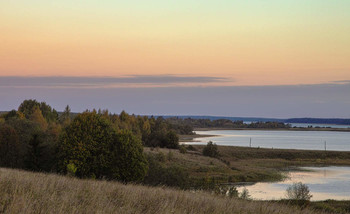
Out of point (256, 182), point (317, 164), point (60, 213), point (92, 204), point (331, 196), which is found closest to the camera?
point (60, 213)

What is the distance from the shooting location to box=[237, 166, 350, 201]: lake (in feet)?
178

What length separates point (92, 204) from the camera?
32.9 ft

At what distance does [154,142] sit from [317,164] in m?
43.4

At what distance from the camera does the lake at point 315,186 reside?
5431 cm

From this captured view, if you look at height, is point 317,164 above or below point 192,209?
below

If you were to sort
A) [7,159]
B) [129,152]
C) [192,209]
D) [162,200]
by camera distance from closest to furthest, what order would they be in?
[192,209], [162,200], [129,152], [7,159]

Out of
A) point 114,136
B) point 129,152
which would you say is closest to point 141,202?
point 129,152

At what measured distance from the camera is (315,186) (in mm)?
63875

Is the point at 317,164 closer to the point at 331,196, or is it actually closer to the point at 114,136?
the point at 331,196

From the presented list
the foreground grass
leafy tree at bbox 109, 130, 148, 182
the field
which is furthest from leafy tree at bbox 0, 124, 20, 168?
the foreground grass

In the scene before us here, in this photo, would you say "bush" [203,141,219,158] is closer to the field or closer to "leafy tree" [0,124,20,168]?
the field

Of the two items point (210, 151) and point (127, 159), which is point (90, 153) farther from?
point (210, 151)

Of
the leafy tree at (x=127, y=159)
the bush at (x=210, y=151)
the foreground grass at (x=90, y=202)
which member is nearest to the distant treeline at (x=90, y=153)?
the leafy tree at (x=127, y=159)

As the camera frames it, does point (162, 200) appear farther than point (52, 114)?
No
